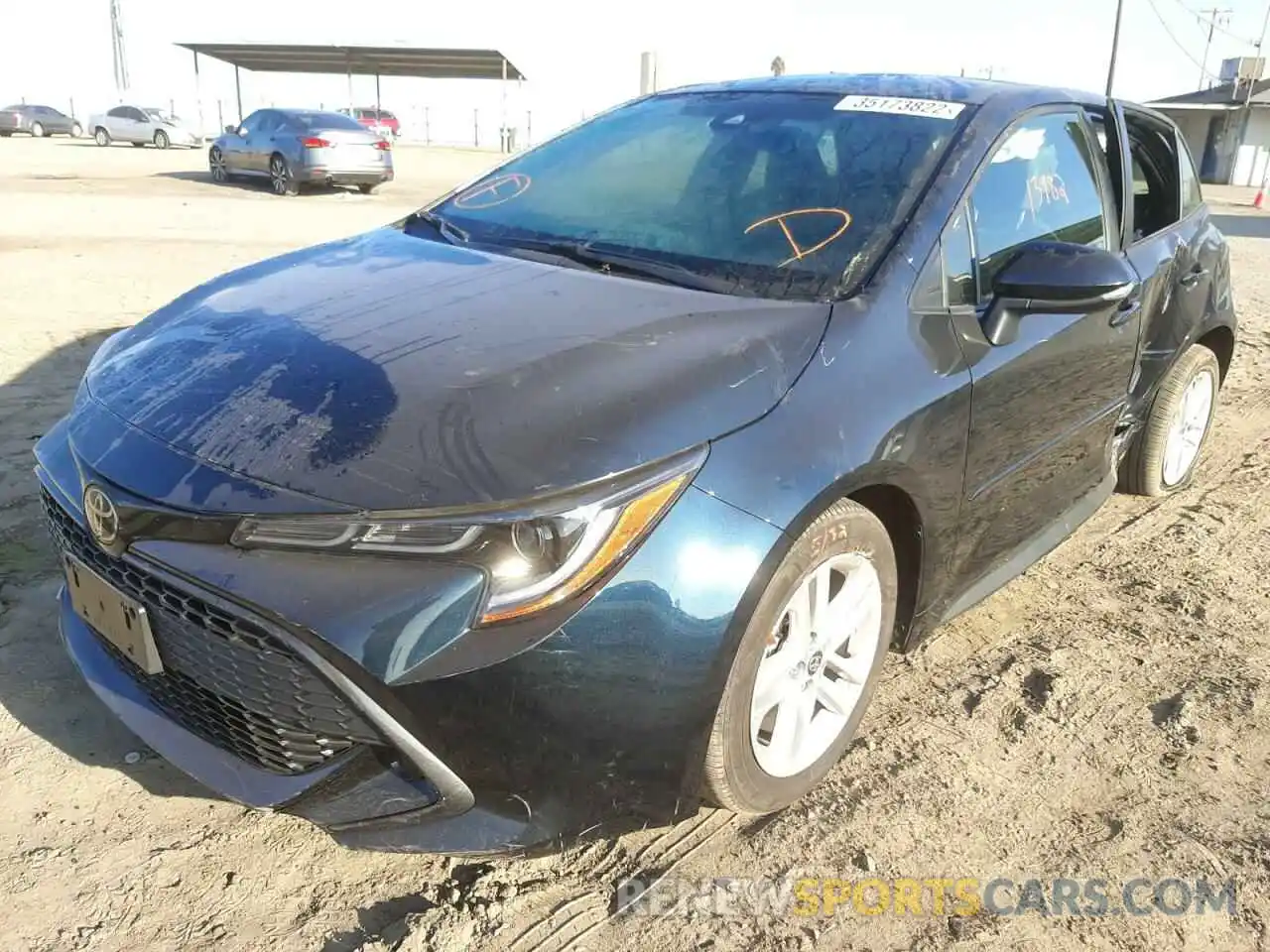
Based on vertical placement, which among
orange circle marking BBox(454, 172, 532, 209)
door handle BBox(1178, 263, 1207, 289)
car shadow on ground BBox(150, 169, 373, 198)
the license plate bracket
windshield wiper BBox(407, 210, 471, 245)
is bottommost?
car shadow on ground BBox(150, 169, 373, 198)

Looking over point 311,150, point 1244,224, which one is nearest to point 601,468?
point 311,150

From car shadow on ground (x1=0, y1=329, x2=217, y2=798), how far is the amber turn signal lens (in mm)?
1105

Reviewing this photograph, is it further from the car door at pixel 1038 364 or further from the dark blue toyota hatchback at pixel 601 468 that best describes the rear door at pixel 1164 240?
the dark blue toyota hatchback at pixel 601 468

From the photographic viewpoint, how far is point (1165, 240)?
3408mm

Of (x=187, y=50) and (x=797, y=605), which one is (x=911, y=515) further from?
(x=187, y=50)

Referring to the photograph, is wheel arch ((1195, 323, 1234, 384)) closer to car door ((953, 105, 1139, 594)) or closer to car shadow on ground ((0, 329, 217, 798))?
car door ((953, 105, 1139, 594))

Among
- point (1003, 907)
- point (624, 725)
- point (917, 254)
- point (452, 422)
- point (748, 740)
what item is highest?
point (917, 254)

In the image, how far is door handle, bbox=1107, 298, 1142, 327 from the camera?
9.63 ft

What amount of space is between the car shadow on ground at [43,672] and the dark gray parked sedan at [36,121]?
41072 millimetres

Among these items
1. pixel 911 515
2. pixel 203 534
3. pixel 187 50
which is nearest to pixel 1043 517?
pixel 911 515

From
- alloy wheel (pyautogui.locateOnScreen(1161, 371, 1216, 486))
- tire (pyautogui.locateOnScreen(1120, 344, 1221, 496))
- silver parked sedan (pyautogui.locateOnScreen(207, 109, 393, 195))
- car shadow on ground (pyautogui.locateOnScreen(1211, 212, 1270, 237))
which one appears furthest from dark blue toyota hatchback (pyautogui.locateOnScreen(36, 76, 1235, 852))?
car shadow on ground (pyautogui.locateOnScreen(1211, 212, 1270, 237))

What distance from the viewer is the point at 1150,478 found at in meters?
3.98

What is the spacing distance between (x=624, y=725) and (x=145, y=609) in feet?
3.08

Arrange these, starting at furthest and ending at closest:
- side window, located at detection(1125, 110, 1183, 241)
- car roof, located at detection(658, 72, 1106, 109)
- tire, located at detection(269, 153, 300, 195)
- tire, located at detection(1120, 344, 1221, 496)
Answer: tire, located at detection(269, 153, 300, 195) → tire, located at detection(1120, 344, 1221, 496) → side window, located at detection(1125, 110, 1183, 241) → car roof, located at detection(658, 72, 1106, 109)
